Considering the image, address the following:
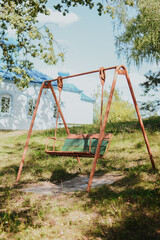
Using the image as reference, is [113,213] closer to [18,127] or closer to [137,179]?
[137,179]

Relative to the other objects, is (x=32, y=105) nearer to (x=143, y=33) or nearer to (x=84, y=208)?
(x=143, y=33)

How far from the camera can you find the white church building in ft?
66.2

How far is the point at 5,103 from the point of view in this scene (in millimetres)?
20281

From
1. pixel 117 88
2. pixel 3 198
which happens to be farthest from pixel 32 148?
pixel 117 88

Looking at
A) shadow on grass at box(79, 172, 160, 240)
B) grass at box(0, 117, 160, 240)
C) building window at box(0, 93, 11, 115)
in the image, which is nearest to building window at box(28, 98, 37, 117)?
building window at box(0, 93, 11, 115)

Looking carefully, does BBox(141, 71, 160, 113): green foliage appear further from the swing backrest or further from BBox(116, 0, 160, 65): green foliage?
the swing backrest

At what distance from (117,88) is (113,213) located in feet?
85.5

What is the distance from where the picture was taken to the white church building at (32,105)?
2017cm

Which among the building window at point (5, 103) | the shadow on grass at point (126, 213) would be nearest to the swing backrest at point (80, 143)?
the shadow on grass at point (126, 213)

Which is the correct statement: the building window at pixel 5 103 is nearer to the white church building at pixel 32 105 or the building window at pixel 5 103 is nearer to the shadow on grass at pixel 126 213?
the white church building at pixel 32 105

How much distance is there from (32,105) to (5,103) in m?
2.21

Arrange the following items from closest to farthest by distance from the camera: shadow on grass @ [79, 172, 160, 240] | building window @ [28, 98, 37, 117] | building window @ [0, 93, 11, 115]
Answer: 1. shadow on grass @ [79, 172, 160, 240]
2. building window @ [0, 93, 11, 115]
3. building window @ [28, 98, 37, 117]

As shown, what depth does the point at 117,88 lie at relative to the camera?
29.1 metres

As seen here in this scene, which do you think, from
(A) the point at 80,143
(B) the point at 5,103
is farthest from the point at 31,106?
(A) the point at 80,143
